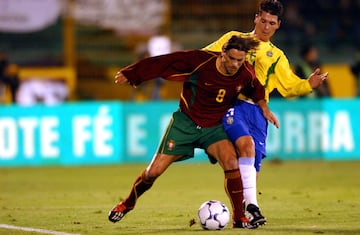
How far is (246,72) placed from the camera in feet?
33.6

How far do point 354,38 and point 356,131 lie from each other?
5.79 m

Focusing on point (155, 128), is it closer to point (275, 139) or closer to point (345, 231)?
point (275, 139)

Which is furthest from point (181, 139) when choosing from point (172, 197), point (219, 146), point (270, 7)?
point (172, 197)

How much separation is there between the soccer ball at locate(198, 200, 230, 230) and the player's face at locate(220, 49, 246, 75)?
50.4 inches

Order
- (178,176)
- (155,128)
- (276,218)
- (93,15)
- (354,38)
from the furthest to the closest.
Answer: (354,38), (93,15), (155,128), (178,176), (276,218)

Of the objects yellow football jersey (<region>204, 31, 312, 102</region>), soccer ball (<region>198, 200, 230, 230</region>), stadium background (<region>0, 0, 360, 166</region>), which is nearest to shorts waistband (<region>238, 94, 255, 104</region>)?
yellow football jersey (<region>204, 31, 312, 102</region>)

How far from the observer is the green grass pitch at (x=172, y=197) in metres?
10.4

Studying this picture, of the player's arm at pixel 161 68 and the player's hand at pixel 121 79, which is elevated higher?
the player's arm at pixel 161 68

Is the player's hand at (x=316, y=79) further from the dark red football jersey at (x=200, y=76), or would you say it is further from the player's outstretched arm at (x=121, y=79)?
the player's outstretched arm at (x=121, y=79)

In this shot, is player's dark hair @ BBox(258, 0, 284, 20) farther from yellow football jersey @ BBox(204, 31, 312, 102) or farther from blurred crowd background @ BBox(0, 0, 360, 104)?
blurred crowd background @ BBox(0, 0, 360, 104)

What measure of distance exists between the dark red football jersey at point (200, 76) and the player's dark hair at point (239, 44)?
31 centimetres

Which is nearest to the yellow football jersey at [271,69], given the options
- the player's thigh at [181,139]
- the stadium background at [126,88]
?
the player's thigh at [181,139]

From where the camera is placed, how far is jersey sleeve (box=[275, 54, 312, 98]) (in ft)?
34.7

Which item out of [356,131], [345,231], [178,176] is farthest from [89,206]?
[356,131]
